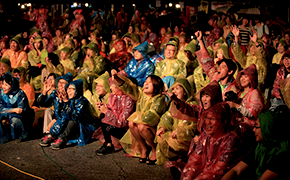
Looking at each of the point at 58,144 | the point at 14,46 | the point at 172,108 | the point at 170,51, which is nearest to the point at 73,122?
the point at 58,144

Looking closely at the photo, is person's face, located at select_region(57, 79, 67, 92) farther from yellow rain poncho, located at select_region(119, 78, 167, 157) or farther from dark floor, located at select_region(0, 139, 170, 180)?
yellow rain poncho, located at select_region(119, 78, 167, 157)

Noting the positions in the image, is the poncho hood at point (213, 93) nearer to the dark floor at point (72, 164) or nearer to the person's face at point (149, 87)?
the person's face at point (149, 87)

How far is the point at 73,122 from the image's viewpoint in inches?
238

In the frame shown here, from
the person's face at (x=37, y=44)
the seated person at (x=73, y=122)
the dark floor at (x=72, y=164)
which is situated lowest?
the dark floor at (x=72, y=164)

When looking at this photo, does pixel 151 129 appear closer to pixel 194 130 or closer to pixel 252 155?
pixel 194 130

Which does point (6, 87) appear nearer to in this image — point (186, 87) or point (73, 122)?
point (73, 122)

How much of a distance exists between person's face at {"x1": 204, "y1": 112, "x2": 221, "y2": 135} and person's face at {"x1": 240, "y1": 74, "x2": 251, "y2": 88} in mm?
1277

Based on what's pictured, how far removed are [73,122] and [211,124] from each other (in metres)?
2.92

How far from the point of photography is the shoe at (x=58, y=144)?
5820mm

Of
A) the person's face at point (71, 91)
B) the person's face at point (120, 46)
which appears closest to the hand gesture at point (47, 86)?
the person's face at point (71, 91)

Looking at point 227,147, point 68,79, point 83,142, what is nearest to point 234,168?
point 227,147

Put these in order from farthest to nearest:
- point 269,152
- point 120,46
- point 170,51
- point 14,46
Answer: point 14,46, point 120,46, point 170,51, point 269,152

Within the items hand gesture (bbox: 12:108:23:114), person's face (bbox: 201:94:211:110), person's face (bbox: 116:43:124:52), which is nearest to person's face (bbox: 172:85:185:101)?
person's face (bbox: 201:94:211:110)

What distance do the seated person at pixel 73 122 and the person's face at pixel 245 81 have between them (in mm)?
2660
